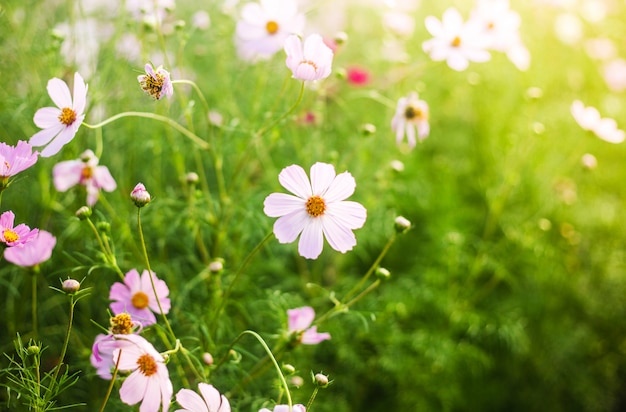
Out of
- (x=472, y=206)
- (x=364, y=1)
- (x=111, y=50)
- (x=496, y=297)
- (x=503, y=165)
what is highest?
(x=111, y=50)

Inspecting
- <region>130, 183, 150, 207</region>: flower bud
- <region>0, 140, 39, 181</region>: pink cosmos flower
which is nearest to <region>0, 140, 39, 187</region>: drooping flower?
<region>0, 140, 39, 181</region>: pink cosmos flower

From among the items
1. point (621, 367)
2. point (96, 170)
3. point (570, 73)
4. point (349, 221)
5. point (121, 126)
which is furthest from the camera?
point (570, 73)

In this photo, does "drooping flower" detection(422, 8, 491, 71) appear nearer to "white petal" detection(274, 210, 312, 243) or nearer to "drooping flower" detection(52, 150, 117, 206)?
"white petal" detection(274, 210, 312, 243)

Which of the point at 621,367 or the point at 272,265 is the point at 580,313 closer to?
the point at 621,367

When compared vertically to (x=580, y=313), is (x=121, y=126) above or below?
above

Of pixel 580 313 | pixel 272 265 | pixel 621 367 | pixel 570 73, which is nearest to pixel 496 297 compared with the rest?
pixel 580 313

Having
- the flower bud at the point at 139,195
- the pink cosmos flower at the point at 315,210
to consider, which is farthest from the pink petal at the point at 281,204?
the flower bud at the point at 139,195

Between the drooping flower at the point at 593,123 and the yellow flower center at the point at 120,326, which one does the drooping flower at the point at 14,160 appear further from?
the drooping flower at the point at 593,123

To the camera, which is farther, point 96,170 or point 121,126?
point 121,126

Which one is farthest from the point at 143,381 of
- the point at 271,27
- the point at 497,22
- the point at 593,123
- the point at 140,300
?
the point at 593,123
